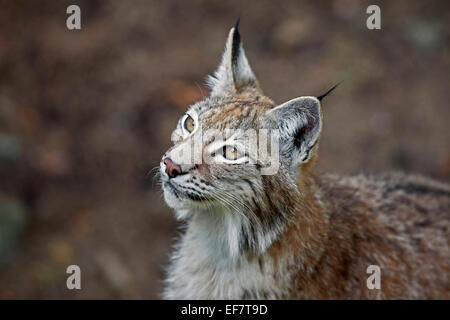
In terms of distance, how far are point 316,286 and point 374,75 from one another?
246 inches

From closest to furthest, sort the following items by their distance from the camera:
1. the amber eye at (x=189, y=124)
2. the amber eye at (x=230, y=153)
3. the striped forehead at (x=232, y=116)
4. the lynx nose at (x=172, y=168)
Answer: the lynx nose at (x=172, y=168) → the amber eye at (x=230, y=153) → the striped forehead at (x=232, y=116) → the amber eye at (x=189, y=124)

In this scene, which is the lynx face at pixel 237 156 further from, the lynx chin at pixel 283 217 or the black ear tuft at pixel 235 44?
the black ear tuft at pixel 235 44

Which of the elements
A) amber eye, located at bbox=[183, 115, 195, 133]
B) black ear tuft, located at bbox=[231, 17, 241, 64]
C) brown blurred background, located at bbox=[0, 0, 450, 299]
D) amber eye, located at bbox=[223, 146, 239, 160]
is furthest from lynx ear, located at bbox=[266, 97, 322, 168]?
brown blurred background, located at bbox=[0, 0, 450, 299]

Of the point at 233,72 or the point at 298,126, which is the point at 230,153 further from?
the point at 233,72

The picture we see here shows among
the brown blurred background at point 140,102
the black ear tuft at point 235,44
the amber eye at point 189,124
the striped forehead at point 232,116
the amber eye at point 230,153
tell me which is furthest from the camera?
the brown blurred background at point 140,102

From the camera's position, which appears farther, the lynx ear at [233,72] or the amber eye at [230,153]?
the lynx ear at [233,72]

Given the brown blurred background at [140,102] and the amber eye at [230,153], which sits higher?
the brown blurred background at [140,102]

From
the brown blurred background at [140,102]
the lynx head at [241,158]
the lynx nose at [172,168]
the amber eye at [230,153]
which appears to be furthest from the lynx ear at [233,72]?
the brown blurred background at [140,102]

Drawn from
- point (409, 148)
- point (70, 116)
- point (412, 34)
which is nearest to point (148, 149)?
point (70, 116)

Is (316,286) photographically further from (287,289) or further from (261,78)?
(261,78)

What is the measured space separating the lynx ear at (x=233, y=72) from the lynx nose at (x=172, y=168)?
117 centimetres

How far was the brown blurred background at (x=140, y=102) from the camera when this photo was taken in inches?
332

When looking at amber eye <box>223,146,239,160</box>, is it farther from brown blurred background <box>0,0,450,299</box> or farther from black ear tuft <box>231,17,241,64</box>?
brown blurred background <box>0,0,450,299</box>

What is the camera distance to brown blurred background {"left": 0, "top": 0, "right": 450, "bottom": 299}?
27.7 feet
